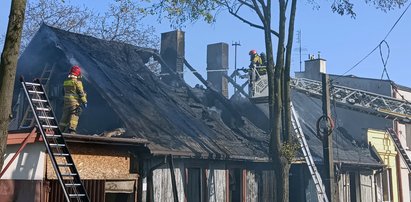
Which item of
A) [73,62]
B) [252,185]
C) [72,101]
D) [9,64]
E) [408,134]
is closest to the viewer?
[9,64]

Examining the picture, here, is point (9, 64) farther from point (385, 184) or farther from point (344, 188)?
point (385, 184)

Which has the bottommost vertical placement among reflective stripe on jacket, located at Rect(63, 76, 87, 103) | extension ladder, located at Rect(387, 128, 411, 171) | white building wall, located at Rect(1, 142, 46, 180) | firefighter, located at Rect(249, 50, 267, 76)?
white building wall, located at Rect(1, 142, 46, 180)

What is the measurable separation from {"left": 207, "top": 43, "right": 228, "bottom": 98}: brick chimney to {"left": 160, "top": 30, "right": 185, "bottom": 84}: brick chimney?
1908 millimetres

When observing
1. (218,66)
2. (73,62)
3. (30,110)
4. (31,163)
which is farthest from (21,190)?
(218,66)

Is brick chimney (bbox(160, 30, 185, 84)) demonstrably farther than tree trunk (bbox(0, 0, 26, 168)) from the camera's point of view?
Yes

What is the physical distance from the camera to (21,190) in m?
9.46

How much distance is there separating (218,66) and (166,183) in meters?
10.2

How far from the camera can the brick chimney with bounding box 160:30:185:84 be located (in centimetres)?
2048

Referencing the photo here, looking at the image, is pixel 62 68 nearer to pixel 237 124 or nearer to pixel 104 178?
pixel 104 178

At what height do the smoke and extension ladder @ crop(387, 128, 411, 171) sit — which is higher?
the smoke

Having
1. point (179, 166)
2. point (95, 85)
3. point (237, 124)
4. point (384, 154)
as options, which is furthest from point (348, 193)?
point (95, 85)

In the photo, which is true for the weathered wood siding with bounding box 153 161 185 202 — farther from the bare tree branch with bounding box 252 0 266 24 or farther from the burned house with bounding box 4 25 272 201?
the bare tree branch with bounding box 252 0 266 24

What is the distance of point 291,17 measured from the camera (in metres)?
13.8

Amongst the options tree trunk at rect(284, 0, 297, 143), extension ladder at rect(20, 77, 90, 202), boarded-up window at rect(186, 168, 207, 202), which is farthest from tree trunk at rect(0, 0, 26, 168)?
tree trunk at rect(284, 0, 297, 143)
